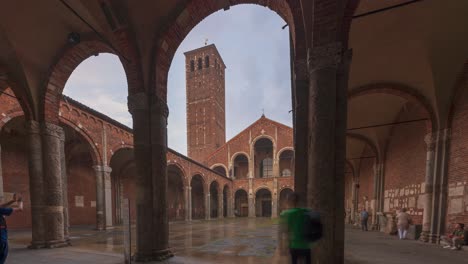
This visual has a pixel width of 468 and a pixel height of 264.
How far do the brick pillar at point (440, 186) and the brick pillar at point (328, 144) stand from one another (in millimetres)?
7154

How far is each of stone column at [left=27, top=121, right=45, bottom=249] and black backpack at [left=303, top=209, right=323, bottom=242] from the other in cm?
767

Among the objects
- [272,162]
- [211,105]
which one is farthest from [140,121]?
[211,105]

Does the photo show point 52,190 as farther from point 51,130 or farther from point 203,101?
point 203,101

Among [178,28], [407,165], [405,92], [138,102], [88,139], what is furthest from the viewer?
[88,139]

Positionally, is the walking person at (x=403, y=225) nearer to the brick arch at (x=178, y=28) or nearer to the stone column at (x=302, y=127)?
the stone column at (x=302, y=127)

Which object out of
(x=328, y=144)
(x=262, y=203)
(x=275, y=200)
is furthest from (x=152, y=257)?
(x=262, y=203)

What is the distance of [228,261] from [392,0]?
7.71 m

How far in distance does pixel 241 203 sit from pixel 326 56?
3174 cm

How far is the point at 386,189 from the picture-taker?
12.2m

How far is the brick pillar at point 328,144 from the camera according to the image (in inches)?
128

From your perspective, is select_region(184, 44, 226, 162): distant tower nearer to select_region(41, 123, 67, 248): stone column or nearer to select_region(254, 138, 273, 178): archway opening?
select_region(254, 138, 273, 178): archway opening

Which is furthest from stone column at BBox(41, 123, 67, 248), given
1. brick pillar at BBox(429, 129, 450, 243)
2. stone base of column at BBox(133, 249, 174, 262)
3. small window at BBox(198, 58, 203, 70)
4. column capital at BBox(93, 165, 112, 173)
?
small window at BBox(198, 58, 203, 70)

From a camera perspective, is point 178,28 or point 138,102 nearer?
point 138,102

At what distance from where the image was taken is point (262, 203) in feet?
105
